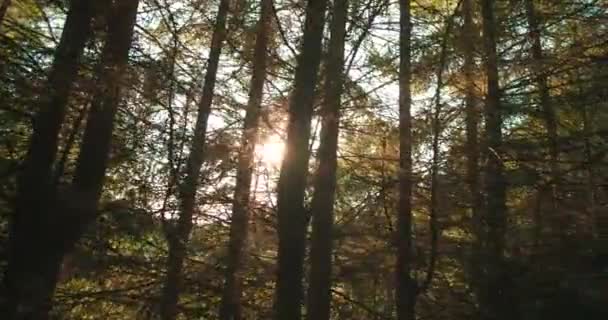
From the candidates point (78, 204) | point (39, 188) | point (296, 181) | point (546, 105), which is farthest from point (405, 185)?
point (39, 188)

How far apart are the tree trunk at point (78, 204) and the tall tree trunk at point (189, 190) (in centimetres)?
105

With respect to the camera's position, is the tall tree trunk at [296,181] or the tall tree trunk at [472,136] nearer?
the tall tree trunk at [296,181]

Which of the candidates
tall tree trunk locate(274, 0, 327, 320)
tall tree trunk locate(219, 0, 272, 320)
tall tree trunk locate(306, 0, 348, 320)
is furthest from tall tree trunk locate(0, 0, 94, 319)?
tall tree trunk locate(306, 0, 348, 320)

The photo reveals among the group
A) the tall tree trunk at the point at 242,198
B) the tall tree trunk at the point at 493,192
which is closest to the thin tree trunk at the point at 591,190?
the tall tree trunk at the point at 493,192

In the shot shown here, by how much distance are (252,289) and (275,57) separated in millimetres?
3534

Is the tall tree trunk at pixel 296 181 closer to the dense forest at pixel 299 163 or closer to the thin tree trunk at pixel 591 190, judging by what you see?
the dense forest at pixel 299 163

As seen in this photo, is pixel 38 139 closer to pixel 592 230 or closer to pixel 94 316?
pixel 94 316

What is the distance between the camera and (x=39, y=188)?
5.32 m

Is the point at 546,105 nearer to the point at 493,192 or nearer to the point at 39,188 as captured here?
the point at 493,192

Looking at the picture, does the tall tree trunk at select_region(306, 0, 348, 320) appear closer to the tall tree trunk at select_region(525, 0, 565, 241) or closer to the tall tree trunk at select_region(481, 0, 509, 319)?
the tall tree trunk at select_region(481, 0, 509, 319)

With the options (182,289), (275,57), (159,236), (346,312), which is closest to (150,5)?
(275,57)

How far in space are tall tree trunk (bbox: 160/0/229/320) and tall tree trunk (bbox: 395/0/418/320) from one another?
266 centimetres

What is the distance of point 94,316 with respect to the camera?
801 cm

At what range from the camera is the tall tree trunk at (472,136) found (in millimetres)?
7621
